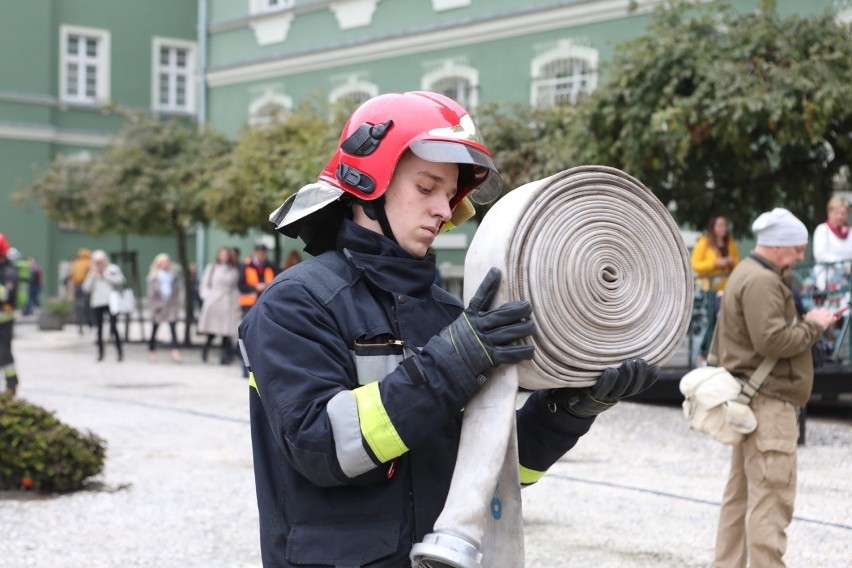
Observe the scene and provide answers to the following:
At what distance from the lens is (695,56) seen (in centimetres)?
1223

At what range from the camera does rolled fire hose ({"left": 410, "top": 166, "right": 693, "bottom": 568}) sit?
7.50 feet

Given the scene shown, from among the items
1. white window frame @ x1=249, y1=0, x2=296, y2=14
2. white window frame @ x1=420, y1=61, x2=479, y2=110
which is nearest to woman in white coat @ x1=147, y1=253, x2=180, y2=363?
white window frame @ x1=420, y1=61, x2=479, y2=110

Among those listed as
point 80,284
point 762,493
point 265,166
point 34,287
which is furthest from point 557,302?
point 34,287

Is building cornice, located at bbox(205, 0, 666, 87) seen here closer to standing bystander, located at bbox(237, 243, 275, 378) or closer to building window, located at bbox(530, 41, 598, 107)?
building window, located at bbox(530, 41, 598, 107)

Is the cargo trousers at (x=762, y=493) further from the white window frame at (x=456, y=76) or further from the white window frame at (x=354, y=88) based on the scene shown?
the white window frame at (x=354, y=88)

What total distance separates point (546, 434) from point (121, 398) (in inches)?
455

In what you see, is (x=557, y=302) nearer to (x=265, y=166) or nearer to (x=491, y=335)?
(x=491, y=335)

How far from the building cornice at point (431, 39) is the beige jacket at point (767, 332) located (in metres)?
13.0

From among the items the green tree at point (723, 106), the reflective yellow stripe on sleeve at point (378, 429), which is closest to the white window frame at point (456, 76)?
the green tree at point (723, 106)

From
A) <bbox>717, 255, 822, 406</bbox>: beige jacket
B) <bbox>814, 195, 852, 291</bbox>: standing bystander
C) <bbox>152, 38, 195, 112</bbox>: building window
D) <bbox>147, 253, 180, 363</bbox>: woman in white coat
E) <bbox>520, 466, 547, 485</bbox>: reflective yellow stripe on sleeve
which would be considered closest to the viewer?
<bbox>520, 466, 547, 485</bbox>: reflective yellow stripe on sleeve

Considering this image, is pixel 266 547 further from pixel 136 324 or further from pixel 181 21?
pixel 181 21

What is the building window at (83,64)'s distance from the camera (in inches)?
1436

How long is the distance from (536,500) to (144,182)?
1506 cm

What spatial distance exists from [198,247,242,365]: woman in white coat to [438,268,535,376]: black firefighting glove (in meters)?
15.9
